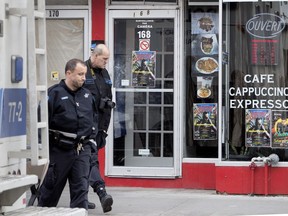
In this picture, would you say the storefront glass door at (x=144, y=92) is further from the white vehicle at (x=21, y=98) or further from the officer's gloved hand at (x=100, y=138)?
the white vehicle at (x=21, y=98)

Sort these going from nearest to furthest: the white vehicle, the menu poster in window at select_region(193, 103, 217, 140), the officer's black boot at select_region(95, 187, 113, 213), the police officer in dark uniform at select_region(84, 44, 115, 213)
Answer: the white vehicle, the officer's black boot at select_region(95, 187, 113, 213), the police officer in dark uniform at select_region(84, 44, 115, 213), the menu poster in window at select_region(193, 103, 217, 140)

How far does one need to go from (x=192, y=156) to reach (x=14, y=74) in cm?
610

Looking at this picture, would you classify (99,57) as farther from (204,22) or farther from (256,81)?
(256,81)

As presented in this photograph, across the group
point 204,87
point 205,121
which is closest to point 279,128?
point 205,121

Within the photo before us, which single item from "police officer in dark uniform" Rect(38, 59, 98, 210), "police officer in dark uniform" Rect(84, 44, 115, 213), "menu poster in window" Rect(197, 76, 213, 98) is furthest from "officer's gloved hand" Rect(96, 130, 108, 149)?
"menu poster in window" Rect(197, 76, 213, 98)

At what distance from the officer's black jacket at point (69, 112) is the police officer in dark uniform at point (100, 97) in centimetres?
133

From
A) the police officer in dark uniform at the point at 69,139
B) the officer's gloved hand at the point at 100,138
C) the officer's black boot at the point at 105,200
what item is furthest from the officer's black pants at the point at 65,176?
A: the officer's gloved hand at the point at 100,138

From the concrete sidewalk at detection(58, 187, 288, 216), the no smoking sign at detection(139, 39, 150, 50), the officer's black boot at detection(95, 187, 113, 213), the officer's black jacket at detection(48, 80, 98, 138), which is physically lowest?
the concrete sidewalk at detection(58, 187, 288, 216)

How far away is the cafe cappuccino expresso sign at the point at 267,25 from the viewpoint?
1095 cm

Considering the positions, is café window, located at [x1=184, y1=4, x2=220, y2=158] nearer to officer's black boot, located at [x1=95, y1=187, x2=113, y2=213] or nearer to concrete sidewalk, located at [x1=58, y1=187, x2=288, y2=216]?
concrete sidewalk, located at [x1=58, y1=187, x2=288, y2=216]

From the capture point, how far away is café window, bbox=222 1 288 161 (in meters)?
11.0

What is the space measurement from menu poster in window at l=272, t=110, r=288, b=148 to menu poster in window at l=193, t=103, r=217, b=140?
0.87m

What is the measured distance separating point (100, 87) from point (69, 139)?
1676mm

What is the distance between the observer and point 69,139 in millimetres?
7914
